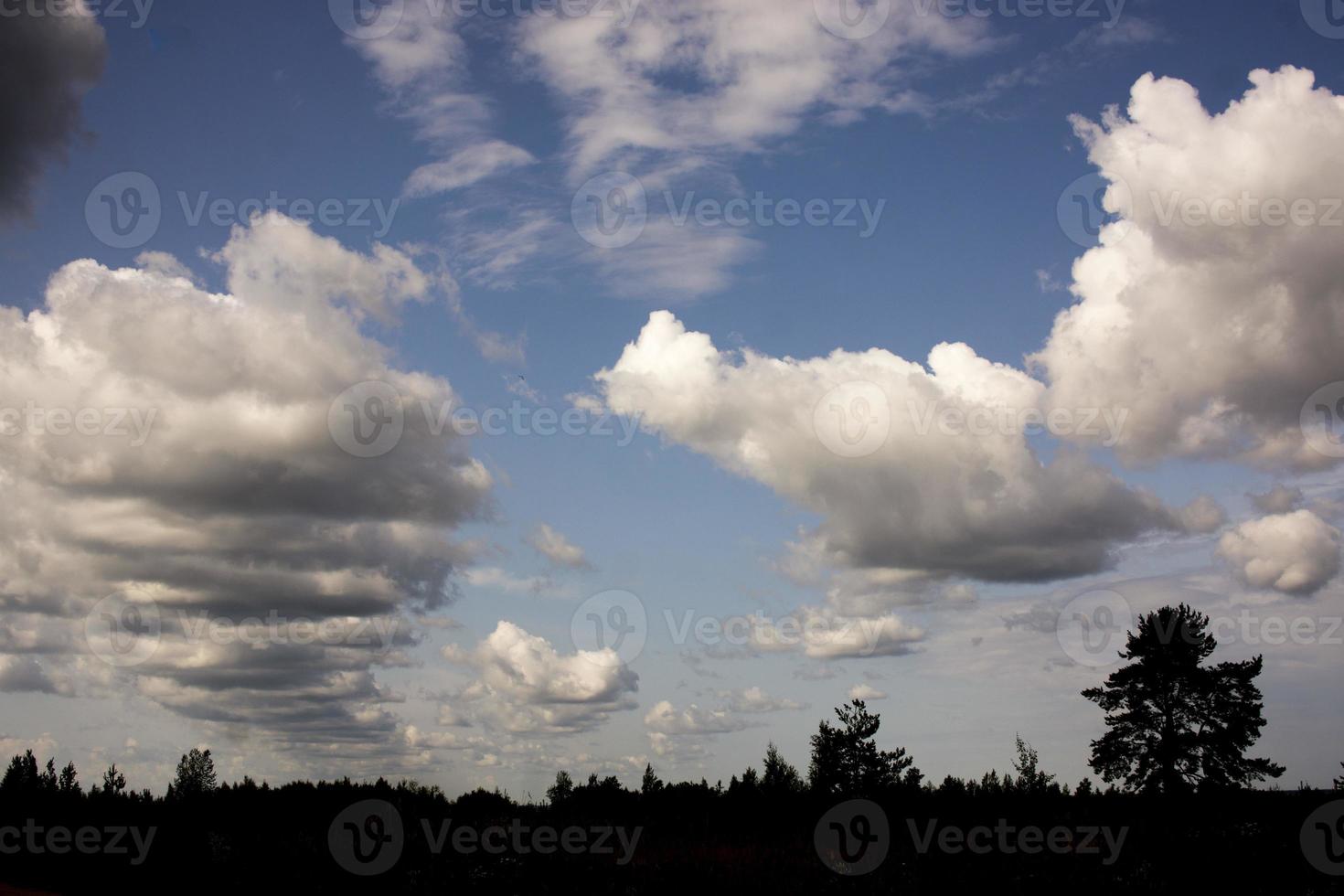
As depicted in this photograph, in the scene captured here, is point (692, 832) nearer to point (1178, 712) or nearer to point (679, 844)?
point (679, 844)

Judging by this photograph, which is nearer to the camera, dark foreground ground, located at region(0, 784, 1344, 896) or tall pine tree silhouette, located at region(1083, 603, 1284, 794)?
dark foreground ground, located at region(0, 784, 1344, 896)

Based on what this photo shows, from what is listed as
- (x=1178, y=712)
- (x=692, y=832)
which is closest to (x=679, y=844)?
(x=692, y=832)

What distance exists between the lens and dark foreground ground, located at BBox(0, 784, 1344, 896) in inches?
738

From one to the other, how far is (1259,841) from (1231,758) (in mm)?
43670

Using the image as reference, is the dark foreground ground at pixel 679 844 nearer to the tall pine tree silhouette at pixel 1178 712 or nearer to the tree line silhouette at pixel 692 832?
the tree line silhouette at pixel 692 832

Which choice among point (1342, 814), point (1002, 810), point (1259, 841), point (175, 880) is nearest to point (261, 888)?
point (175, 880)

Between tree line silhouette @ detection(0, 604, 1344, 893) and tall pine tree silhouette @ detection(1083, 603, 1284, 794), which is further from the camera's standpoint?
tall pine tree silhouette @ detection(1083, 603, 1284, 794)

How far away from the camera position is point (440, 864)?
2078 centimetres

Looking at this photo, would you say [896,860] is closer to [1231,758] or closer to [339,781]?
[339,781]

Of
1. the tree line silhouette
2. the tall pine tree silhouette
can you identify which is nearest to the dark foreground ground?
the tree line silhouette

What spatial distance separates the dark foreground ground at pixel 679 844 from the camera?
61.5 ft

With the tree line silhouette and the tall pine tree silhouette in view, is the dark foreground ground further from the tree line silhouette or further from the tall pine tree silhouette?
the tall pine tree silhouette

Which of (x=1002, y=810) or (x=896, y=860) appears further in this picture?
(x=1002, y=810)

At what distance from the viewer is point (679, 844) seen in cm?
2197
